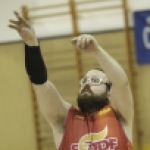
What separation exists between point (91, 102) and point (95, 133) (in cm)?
14

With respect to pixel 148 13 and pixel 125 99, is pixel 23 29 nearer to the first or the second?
pixel 125 99

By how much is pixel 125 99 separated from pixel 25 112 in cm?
156

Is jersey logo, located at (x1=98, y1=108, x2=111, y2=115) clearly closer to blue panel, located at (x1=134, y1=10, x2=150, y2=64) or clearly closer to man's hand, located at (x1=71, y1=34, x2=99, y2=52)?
man's hand, located at (x1=71, y1=34, x2=99, y2=52)

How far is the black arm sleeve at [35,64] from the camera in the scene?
4.23ft

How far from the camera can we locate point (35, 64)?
130 cm

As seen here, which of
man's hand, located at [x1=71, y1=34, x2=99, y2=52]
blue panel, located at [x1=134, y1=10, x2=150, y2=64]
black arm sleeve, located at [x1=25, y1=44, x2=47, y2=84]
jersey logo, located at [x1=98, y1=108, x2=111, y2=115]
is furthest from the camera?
blue panel, located at [x1=134, y1=10, x2=150, y2=64]

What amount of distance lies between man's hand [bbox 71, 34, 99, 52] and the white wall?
1.41 metres

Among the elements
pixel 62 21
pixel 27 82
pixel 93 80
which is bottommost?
pixel 27 82

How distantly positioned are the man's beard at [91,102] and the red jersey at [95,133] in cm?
5

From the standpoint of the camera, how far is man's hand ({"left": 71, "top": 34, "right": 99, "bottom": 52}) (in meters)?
1.17

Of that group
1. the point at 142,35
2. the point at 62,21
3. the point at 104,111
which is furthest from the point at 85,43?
the point at 62,21

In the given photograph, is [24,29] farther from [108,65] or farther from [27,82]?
[27,82]

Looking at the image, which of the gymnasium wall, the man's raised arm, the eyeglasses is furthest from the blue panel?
the man's raised arm

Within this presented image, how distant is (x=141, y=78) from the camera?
254 centimetres
